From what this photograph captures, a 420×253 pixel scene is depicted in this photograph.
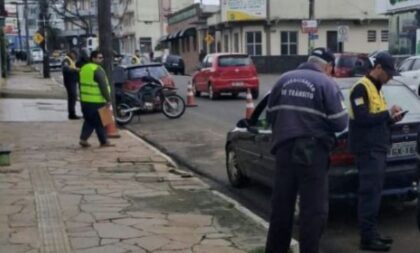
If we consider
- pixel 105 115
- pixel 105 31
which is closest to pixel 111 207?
pixel 105 115

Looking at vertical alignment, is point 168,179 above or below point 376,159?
below

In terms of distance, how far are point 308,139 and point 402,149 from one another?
2351mm

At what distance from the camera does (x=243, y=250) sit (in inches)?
251

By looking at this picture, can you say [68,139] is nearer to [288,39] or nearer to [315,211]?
[315,211]

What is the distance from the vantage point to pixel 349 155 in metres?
7.20

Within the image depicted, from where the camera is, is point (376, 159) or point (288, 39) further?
point (288, 39)

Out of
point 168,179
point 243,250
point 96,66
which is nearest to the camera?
point 243,250

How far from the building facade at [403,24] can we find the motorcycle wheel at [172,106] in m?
20.3

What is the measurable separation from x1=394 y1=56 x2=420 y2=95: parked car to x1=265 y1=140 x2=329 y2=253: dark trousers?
55.5 ft

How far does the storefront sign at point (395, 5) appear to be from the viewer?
3631 cm

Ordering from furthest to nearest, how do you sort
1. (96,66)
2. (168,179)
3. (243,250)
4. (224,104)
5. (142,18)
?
(142,18)
(224,104)
(96,66)
(168,179)
(243,250)

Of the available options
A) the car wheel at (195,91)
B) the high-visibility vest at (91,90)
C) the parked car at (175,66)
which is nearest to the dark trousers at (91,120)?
the high-visibility vest at (91,90)

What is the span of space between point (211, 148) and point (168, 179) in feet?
11.6

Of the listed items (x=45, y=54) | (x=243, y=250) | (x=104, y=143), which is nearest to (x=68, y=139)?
(x=104, y=143)
